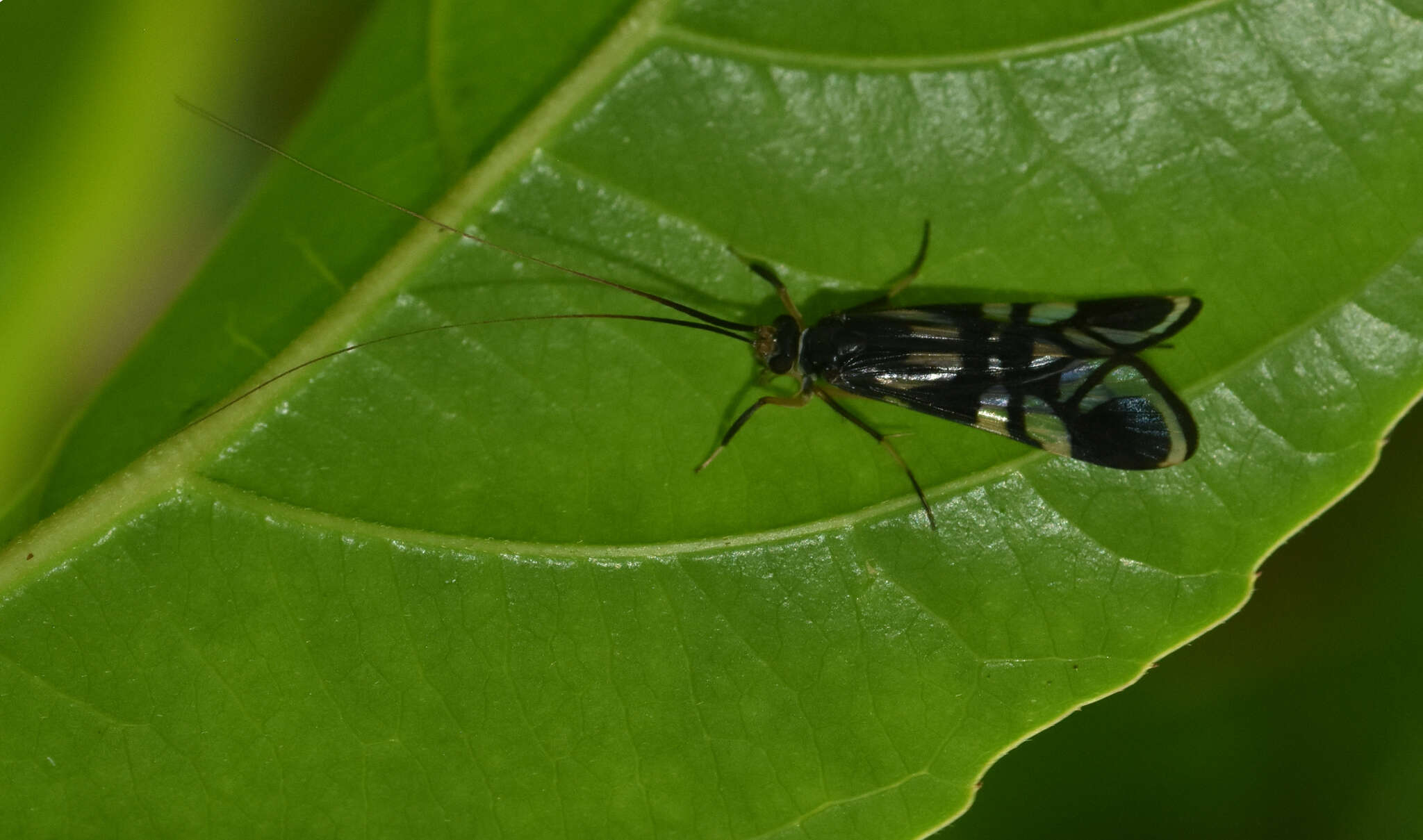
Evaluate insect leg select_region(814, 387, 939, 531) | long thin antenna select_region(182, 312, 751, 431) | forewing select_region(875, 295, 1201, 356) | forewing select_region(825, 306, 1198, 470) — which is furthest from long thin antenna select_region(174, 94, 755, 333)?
forewing select_region(875, 295, 1201, 356)

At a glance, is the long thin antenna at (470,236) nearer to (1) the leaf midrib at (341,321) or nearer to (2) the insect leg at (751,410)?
(1) the leaf midrib at (341,321)

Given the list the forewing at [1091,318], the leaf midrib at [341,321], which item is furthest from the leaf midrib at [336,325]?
the forewing at [1091,318]

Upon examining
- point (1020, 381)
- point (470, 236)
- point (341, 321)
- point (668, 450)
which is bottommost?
point (668, 450)

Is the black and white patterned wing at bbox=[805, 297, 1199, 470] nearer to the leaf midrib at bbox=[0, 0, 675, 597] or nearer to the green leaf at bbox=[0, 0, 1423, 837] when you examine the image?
the green leaf at bbox=[0, 0, 1423, 837]

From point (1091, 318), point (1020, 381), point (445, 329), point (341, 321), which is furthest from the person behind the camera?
point (1020, 381)

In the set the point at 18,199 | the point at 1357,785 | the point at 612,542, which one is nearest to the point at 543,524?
the point at 612,542

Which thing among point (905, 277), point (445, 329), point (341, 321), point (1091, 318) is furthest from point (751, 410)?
point (341, 321)

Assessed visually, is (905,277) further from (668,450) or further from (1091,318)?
(668,450)
